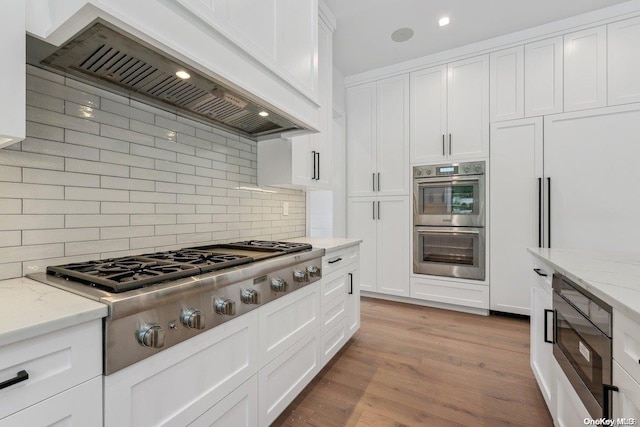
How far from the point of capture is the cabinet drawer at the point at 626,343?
0.74 m

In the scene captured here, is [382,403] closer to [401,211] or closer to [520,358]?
[520,358]

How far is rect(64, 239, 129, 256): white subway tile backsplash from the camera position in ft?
3.90

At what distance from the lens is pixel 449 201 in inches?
127

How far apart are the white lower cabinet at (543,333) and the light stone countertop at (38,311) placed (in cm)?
188

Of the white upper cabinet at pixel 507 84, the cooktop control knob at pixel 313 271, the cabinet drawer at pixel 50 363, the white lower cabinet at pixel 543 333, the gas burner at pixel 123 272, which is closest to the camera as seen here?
the cabinet drawer at pixel 50 363

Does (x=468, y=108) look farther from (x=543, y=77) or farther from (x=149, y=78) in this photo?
(x=149, y=78)

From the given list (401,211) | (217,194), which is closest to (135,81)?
(217,194)

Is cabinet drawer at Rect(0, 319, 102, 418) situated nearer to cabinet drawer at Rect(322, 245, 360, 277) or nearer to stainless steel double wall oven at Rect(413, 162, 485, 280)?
cabinet drawer at Rect(322, 245, 360, 277)

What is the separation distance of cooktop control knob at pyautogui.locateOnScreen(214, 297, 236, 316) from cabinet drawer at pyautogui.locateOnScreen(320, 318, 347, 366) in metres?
0.98

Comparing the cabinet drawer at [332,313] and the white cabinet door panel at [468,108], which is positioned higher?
the white cabinet door panel at [468,108]

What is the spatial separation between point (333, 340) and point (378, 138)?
2.53 metres

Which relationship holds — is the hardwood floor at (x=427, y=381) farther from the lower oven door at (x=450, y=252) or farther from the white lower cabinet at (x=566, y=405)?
the lower oven door at (x=450, y=252)

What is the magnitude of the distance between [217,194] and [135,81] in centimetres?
Result: 78

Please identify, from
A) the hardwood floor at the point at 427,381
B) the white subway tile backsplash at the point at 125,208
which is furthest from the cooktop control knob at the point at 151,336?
the hardwood floor at the point at 427,381
